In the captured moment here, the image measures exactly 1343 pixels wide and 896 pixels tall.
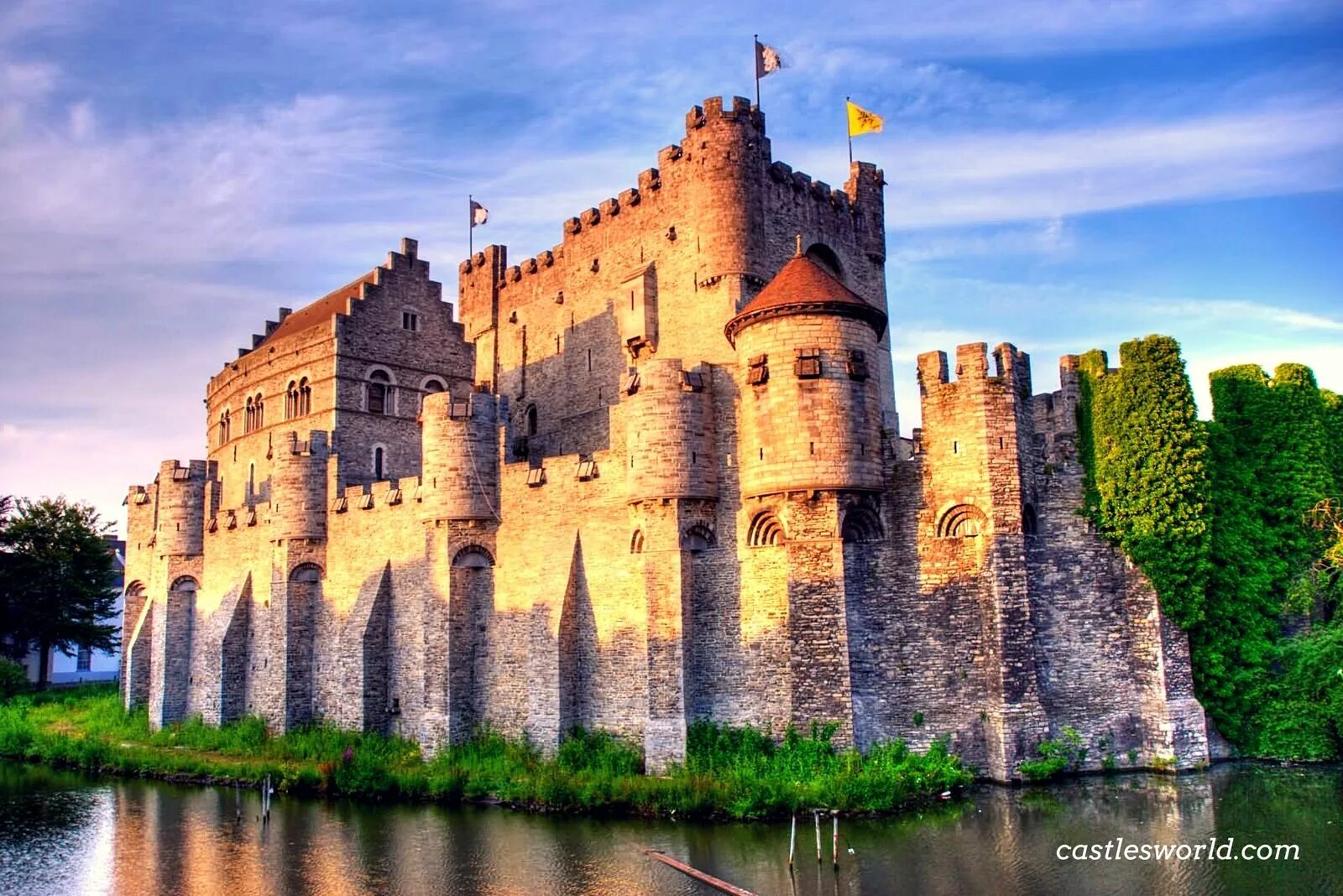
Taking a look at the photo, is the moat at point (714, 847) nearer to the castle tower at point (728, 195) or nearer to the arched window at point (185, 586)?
the arched window at point (185, 586)

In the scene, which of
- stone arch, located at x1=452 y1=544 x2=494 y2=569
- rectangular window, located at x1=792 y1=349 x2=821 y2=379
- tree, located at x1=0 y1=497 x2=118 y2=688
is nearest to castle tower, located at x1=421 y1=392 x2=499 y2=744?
stone arch, located at x1=452 y1=544 x2=494 y2=569

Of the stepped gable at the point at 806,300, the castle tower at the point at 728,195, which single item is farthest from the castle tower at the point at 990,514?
the castle tower at the point at 728,195

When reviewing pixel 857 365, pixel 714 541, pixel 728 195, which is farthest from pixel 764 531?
pixel 728 195

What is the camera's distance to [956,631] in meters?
25.0

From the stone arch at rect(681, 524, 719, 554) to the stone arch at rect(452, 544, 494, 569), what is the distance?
6554mm

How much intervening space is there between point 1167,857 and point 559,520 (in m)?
16.2

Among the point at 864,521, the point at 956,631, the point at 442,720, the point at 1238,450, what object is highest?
the point at 1238,450

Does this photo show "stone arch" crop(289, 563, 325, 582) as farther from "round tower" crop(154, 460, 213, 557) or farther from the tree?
the tree

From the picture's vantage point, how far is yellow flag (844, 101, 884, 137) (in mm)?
34625

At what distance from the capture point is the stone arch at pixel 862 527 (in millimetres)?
25406

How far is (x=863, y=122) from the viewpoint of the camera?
114 feet

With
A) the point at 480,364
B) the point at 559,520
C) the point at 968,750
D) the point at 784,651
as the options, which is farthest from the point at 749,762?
the point at 480,364

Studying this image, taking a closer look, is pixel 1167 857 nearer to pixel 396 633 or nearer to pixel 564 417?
pixel 396 633

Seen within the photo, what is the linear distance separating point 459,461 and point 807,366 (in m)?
10.5
